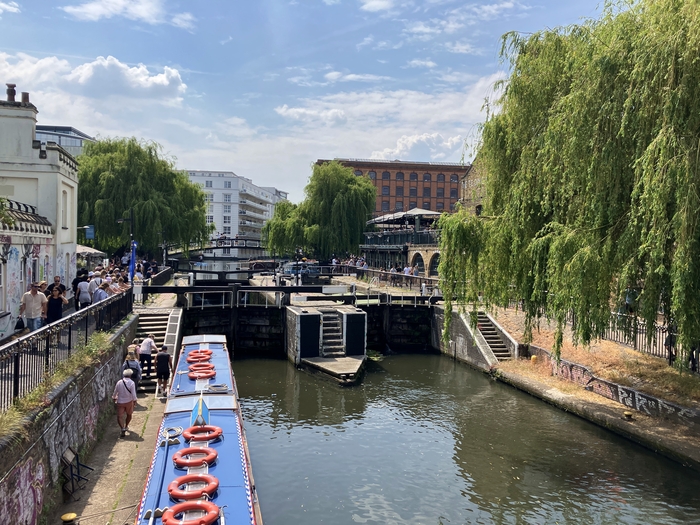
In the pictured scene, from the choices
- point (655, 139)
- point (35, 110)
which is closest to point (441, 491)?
point (655, 139)

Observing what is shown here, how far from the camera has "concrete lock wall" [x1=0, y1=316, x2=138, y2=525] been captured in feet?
23.4

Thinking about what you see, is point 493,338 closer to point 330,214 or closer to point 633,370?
point 633,370

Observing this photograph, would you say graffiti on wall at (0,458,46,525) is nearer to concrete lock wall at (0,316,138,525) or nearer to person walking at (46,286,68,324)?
concrete lock wall at (0,316,138,525)

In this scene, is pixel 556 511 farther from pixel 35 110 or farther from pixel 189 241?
pixel 189 241

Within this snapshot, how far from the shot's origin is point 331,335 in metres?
23.9

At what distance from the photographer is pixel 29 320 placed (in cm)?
1369

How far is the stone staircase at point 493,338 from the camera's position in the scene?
2259 centimetres

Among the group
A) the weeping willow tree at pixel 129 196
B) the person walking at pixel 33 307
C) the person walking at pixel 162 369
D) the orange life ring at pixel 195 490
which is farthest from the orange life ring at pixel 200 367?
the weeping willow tree at pixel 129 196

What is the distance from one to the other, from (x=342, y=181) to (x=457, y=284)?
120 ft

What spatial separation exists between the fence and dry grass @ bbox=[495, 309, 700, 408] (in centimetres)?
1242

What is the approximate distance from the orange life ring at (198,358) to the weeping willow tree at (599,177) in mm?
7360

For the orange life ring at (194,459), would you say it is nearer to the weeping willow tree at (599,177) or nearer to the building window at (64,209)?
the weeping willow tree at (599,177)

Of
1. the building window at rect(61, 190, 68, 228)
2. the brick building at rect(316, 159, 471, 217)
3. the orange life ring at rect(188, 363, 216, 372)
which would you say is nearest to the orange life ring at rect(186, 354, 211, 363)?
the orange life ring at rect(188, 363, 216, 372)

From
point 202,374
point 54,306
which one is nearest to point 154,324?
point 54,306
